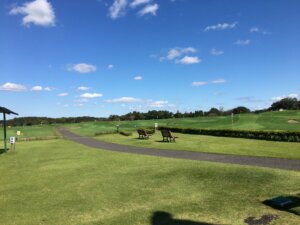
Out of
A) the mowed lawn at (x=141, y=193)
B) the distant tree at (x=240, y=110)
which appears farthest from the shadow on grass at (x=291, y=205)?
the distant tree at (x=240, y=110)

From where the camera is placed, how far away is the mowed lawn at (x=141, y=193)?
7297 millimetres

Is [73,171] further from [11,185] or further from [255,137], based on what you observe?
[255,137]

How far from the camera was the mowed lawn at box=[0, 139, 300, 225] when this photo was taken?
23.9ft

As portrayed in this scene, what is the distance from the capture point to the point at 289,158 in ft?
48.0

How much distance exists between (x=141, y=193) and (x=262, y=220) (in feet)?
11.6

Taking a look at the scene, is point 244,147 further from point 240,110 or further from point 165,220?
point 240,110

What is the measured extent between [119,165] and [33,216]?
6.67 m

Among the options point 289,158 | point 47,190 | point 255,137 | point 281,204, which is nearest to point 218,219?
point 281,204

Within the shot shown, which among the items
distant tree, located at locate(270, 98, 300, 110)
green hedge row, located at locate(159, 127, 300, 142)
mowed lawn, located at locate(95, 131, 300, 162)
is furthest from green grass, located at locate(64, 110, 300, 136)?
distant tree, located at locate(270, 98, 300, 110)

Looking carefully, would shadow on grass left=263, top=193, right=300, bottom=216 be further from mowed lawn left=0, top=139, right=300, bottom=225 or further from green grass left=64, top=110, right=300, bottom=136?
green grass left=64, top=110, right=300, bottom=136

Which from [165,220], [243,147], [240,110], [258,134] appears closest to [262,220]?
[165,220]

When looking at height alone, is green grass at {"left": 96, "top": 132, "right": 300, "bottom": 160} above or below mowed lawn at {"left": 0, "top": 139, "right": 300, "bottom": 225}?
above

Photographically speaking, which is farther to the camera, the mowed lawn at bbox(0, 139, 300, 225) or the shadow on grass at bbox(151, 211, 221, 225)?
the mowed lawn at bbox(0, 139, 300, 225)

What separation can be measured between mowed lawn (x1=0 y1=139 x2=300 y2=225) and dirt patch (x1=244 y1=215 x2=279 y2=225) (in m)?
0.13
